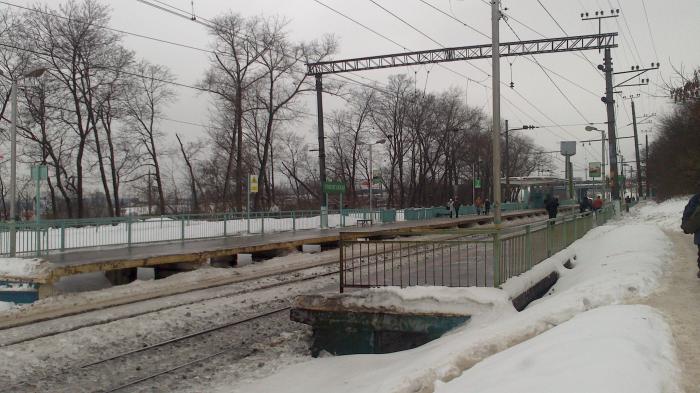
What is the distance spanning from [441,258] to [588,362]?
526cm

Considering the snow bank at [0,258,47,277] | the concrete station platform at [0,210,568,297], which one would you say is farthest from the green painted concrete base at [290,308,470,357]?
the snow bank at [0,258,47,277]

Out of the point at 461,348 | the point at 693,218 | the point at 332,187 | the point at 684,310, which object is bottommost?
the point at 461,348

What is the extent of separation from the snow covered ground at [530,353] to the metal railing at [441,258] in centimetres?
42

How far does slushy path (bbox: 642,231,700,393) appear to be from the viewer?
4.33 metres

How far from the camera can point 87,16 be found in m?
35.2

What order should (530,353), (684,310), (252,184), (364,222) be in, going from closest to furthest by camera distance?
(530,353), (684,310), (252,184), (364,222)

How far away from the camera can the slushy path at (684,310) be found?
4328 millimetres

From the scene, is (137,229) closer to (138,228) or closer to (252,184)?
(138,228)

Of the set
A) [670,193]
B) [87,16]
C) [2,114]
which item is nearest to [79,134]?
[2,114]

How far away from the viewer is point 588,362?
399 cm

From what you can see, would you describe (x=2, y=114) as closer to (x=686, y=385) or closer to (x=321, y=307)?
(x=321, y=307)

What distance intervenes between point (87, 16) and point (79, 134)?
8029 millimetres

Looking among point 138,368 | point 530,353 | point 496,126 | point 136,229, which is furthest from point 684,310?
point 136,229

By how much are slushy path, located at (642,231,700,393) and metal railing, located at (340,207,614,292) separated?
2.01m
